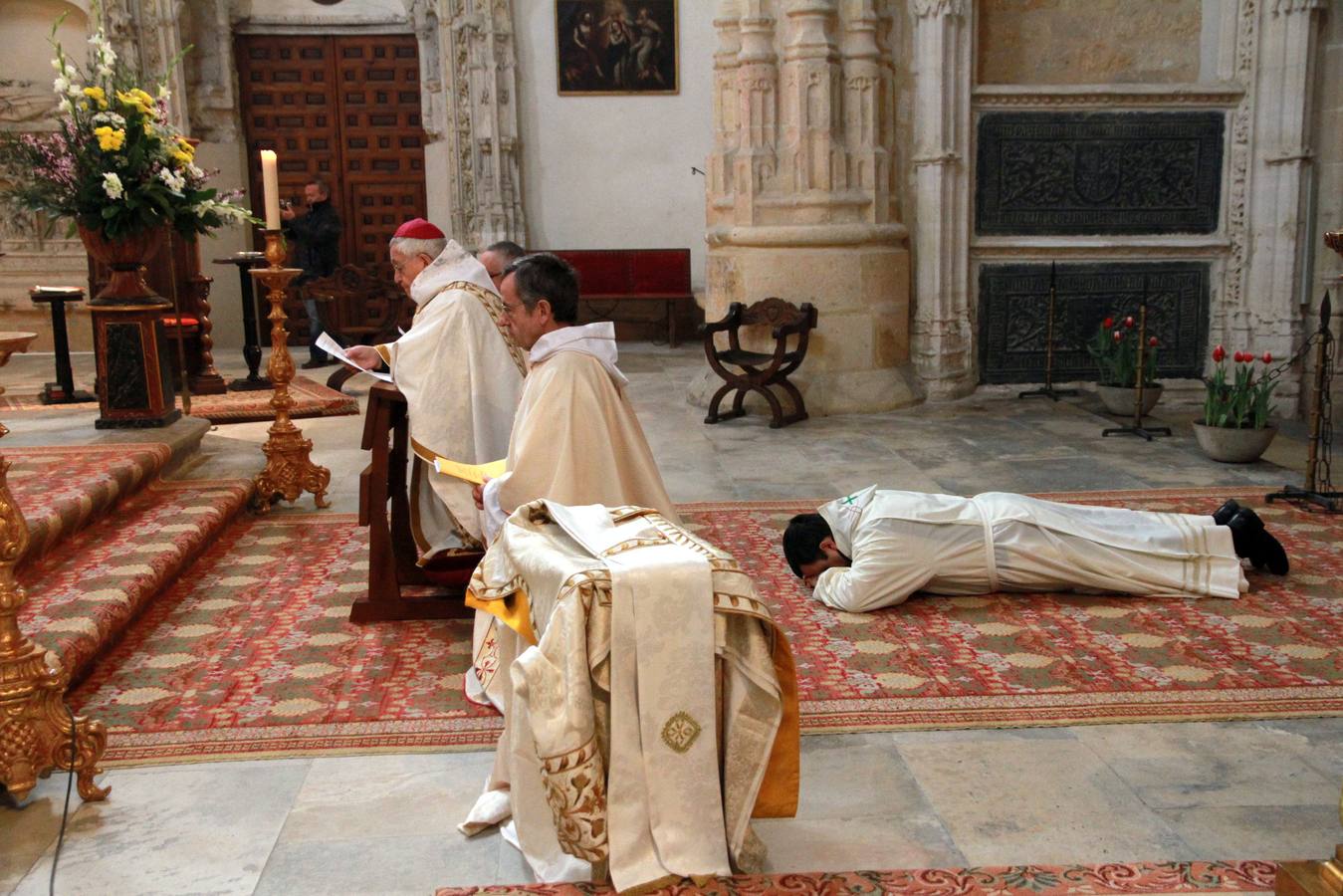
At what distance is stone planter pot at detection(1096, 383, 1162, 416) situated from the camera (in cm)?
865

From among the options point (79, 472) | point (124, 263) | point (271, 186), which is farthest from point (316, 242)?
point (271, 186)

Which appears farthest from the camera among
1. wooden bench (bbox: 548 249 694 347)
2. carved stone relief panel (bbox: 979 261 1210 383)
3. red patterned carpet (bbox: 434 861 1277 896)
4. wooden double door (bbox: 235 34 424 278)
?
wooden double door (bbox: 235 34 424 278)

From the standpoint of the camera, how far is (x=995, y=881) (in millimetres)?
2898

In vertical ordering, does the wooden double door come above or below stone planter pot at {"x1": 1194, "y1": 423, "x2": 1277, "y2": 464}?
above

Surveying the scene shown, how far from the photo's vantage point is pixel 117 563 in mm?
5277

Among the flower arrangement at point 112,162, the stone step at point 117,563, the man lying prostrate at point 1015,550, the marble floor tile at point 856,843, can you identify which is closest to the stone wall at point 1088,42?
the man lying prostrate at point 1015,550

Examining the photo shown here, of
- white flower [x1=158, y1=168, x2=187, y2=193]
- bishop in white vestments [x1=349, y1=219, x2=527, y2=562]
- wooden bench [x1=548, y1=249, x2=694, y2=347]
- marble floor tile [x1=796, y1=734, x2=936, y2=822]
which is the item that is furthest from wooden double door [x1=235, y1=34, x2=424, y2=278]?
marble floor tile [x1=796, y1=734, x2=936, y2=822]

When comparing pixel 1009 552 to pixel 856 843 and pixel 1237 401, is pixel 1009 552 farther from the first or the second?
pixel 1237 401

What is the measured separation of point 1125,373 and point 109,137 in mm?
6447

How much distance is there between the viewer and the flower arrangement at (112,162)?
22.8 feet

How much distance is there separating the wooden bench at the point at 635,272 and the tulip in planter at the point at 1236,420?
7.03 metres

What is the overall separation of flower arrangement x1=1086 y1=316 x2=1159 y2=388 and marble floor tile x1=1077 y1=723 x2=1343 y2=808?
5.05 metres

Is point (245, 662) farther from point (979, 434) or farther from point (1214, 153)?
point (1214, 153)

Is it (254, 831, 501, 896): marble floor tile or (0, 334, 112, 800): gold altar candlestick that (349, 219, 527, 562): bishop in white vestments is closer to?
(0, 334, 112, 800): gold altar candlestick
